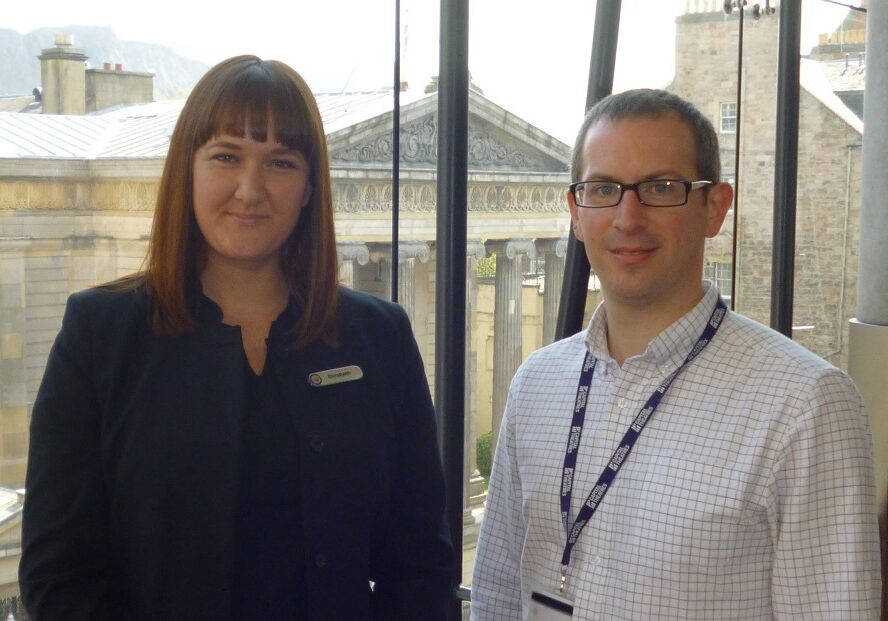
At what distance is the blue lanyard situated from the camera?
1.47 meters

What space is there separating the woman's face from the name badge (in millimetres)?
187

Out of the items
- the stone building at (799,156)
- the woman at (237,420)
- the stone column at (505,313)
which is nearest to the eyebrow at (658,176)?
the woman at (237,420)

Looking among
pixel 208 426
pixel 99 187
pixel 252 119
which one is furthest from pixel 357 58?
pixel 208 426

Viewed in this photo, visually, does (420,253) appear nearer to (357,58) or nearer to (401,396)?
(357,58)

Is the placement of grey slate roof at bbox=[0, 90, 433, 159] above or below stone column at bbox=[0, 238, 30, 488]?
above

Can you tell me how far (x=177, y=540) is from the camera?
1421 millimetres

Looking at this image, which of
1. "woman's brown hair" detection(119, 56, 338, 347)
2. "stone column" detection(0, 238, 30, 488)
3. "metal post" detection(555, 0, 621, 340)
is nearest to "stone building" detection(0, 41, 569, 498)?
"stone column" detection(0, 238, 30, 488)

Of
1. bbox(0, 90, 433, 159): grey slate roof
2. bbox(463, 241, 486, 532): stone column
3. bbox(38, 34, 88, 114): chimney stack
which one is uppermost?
bbox(38, 34, 88, 114): chimney stack

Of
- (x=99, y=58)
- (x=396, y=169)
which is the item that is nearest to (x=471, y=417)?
(x=396, y=169)

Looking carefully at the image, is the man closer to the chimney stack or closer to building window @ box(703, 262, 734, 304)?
the chimney stack

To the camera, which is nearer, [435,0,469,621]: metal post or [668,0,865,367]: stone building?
[435,0,469,621]: metal post

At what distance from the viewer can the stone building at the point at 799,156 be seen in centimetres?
498

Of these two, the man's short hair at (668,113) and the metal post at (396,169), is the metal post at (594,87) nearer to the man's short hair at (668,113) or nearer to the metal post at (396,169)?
the metal post at (396,169)

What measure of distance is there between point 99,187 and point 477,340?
1.32m
